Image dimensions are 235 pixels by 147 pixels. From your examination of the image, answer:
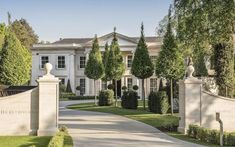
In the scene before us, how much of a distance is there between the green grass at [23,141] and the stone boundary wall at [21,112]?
705 mm

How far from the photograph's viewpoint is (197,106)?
17.2 metres

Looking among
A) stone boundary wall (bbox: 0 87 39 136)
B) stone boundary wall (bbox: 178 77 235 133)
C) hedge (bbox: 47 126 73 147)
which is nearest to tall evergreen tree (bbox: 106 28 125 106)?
stone boundary wall (bbox: 178 77 235 133)

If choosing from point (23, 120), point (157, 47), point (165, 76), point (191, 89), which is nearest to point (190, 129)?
point (191, 89)

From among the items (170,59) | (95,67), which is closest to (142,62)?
(170,59)

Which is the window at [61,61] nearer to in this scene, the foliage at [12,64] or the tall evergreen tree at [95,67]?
the tall evergreen tree at [95,67]

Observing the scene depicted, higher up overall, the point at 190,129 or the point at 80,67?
the point at 80,67

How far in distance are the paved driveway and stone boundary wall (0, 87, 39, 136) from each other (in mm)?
1617

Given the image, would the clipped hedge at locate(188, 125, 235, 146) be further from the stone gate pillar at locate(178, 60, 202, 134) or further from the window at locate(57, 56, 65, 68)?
the window at locate(57, 56, 65, 68)

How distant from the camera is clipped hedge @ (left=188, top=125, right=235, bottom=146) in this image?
13.9m

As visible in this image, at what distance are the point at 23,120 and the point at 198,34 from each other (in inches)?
453

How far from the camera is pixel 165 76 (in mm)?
24438

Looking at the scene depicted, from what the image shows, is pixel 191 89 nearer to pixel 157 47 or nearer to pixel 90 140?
pixel 90 140

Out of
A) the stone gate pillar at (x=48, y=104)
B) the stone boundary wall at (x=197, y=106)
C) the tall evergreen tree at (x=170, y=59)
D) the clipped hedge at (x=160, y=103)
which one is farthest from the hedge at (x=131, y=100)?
the stone gate pillar at (x=48, y=104)

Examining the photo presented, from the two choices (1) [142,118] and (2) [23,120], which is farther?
(1) [142,118]
